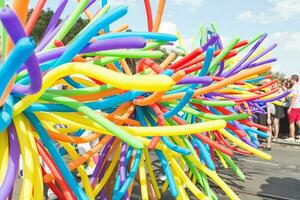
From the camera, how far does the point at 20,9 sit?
650 millimetres

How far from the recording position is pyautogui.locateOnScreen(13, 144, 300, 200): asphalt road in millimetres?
3045

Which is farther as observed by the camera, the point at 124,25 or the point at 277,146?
the point at 277,146

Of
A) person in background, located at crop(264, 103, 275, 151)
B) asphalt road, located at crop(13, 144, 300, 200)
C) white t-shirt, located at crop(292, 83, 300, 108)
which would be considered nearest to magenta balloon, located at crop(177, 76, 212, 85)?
asphalt road, located at crop(13, 144, 300, 200)

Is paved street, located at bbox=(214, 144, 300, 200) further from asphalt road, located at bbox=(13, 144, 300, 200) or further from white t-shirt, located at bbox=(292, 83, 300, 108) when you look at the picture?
white t-shirt, located at bbox=(292, 83, 300, 108)

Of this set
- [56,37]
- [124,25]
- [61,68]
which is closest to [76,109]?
[61,68]

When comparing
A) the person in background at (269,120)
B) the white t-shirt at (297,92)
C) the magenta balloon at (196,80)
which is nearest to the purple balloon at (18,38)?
the magenta balloon at (196,80)

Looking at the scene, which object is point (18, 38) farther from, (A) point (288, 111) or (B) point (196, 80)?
(A) point (288, 111)

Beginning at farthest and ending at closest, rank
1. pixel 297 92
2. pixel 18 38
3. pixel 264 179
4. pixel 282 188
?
1. pixel 297 92
2. pixel 264 179
3. pixel 282 188
4. pixel 18 38

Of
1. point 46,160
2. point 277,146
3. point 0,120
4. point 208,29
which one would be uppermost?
point 208,29

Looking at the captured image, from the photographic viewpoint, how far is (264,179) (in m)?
3.64

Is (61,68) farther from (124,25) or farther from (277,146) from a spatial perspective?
(277,146)

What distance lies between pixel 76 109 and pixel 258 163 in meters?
4.11

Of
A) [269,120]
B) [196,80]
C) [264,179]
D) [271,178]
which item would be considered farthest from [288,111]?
[196,80]

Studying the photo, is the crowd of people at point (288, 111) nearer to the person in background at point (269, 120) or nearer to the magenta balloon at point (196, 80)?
the person in background at point (269, 120)
